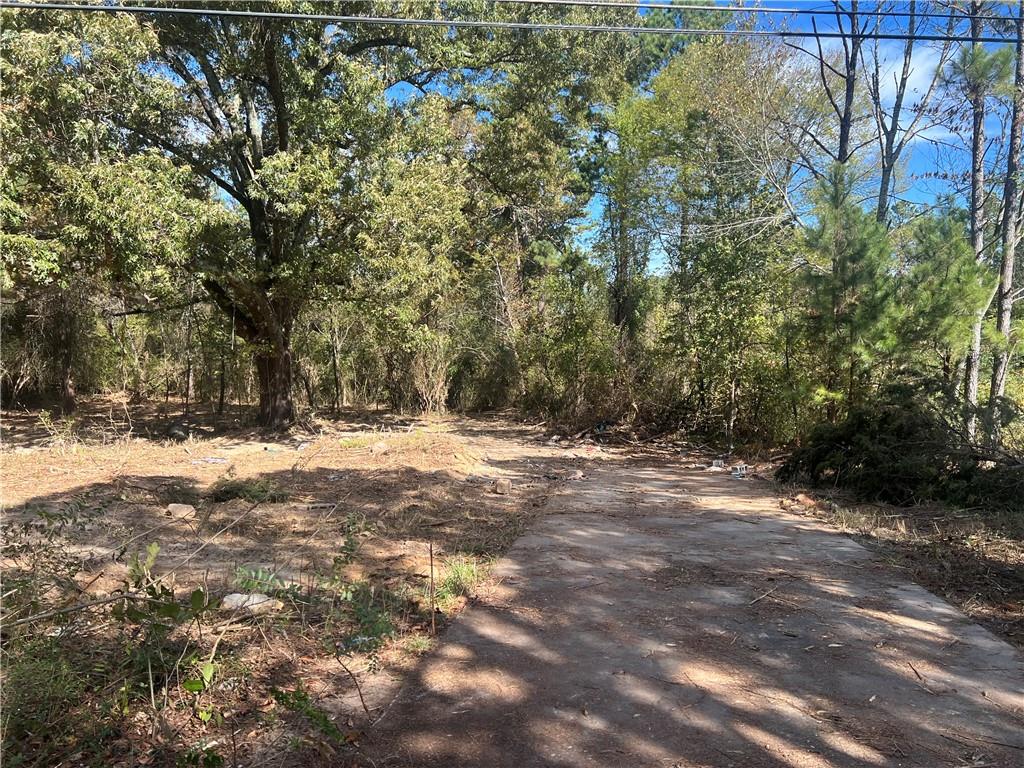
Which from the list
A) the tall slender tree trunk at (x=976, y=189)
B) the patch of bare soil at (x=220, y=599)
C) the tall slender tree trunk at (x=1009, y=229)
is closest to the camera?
the patch of bare soil at (x=220, y=599)

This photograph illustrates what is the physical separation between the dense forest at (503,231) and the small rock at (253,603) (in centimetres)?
396

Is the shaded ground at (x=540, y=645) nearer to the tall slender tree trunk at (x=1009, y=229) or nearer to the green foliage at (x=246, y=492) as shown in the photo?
the green foliage at (x=246, y=492)

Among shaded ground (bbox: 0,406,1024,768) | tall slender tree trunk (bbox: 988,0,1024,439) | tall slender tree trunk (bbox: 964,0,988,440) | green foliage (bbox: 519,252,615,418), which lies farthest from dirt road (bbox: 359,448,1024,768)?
green foliage (bbox: 519,252,615,418)

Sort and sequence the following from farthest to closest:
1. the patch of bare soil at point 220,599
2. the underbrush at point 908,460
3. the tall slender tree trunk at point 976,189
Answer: the tall slender tree trunk at point 976,189 → the underbrush at point 908,460 → the patch of bare soil at point 220,599

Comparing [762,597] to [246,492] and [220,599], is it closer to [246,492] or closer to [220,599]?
[220,599]

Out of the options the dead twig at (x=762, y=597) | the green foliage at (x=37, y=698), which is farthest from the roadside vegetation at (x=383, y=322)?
the dead twig at (x=762, y=597)

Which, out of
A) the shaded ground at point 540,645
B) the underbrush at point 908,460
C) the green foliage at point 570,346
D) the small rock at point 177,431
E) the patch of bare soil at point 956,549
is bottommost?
the small rock at point 177,431

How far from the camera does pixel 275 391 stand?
48.6 feet

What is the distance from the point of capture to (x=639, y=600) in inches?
167

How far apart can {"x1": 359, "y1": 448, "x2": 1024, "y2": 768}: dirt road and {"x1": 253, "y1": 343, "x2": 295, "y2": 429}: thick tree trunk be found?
1074cm

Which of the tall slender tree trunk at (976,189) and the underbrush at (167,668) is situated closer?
the underbrush at (167,668)

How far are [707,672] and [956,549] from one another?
11.3 ft

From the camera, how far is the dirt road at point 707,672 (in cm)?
252

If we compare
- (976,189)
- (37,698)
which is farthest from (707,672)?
(976,189)
